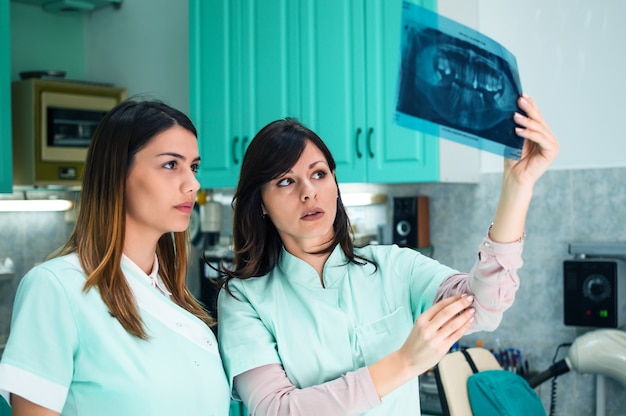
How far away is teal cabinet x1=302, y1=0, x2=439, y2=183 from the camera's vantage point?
Result: 3.02 metres

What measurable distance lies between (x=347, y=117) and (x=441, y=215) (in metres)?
0.60

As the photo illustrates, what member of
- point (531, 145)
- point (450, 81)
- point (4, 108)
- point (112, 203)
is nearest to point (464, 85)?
point (450, 81)

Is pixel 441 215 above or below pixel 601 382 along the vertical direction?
above

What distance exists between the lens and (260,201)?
1583 millimetres

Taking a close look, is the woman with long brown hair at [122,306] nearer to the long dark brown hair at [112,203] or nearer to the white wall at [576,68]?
the long dark brown hair at [112,203]

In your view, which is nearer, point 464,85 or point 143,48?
point 464,85

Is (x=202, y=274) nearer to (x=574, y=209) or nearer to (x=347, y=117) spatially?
(x=347, y=117)

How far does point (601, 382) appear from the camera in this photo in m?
2.76

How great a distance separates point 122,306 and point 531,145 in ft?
2.58

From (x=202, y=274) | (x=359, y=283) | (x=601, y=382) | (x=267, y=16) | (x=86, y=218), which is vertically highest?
(x=267, y=16)

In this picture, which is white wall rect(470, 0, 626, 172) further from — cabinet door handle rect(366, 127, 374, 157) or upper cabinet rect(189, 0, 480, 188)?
cabinet door handle rect(366, 127, 374, 157)

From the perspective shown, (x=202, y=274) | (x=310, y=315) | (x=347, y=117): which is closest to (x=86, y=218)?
(x=310, y=315)

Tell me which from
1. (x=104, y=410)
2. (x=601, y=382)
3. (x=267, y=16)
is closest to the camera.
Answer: (x=104, y=410)

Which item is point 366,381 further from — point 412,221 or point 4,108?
point 4,108
